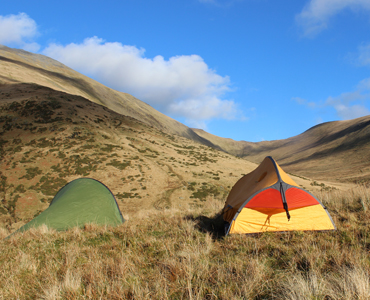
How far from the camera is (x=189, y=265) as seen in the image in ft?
12.3

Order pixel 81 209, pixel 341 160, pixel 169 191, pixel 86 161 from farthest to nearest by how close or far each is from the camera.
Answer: pixel 341 160 → pixel 86 161 → pixel 169 191 → pixel 81 209

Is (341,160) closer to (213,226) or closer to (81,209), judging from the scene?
(213,226)

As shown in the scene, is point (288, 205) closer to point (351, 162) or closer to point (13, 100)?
point (13, 100)

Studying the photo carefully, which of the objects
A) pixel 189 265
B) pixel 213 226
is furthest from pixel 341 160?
pixel 189 265

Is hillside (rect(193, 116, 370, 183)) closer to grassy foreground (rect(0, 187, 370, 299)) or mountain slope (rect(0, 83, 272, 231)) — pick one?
mountain slope (rect(0, 83, 272, 231))

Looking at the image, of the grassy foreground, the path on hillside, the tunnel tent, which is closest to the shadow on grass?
the grassy foreground

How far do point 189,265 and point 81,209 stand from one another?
6336mm

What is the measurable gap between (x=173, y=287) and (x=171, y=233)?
108 inches

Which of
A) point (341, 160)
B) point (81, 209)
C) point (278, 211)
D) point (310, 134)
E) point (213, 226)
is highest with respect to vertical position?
point (310, 134)

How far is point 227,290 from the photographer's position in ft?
10.6

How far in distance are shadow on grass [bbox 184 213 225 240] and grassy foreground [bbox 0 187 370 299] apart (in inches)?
7.3

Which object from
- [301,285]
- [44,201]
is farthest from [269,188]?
[44,201]

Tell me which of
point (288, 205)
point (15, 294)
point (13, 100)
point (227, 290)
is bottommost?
point (15, 294)

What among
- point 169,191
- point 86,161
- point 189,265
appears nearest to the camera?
point 189,265
